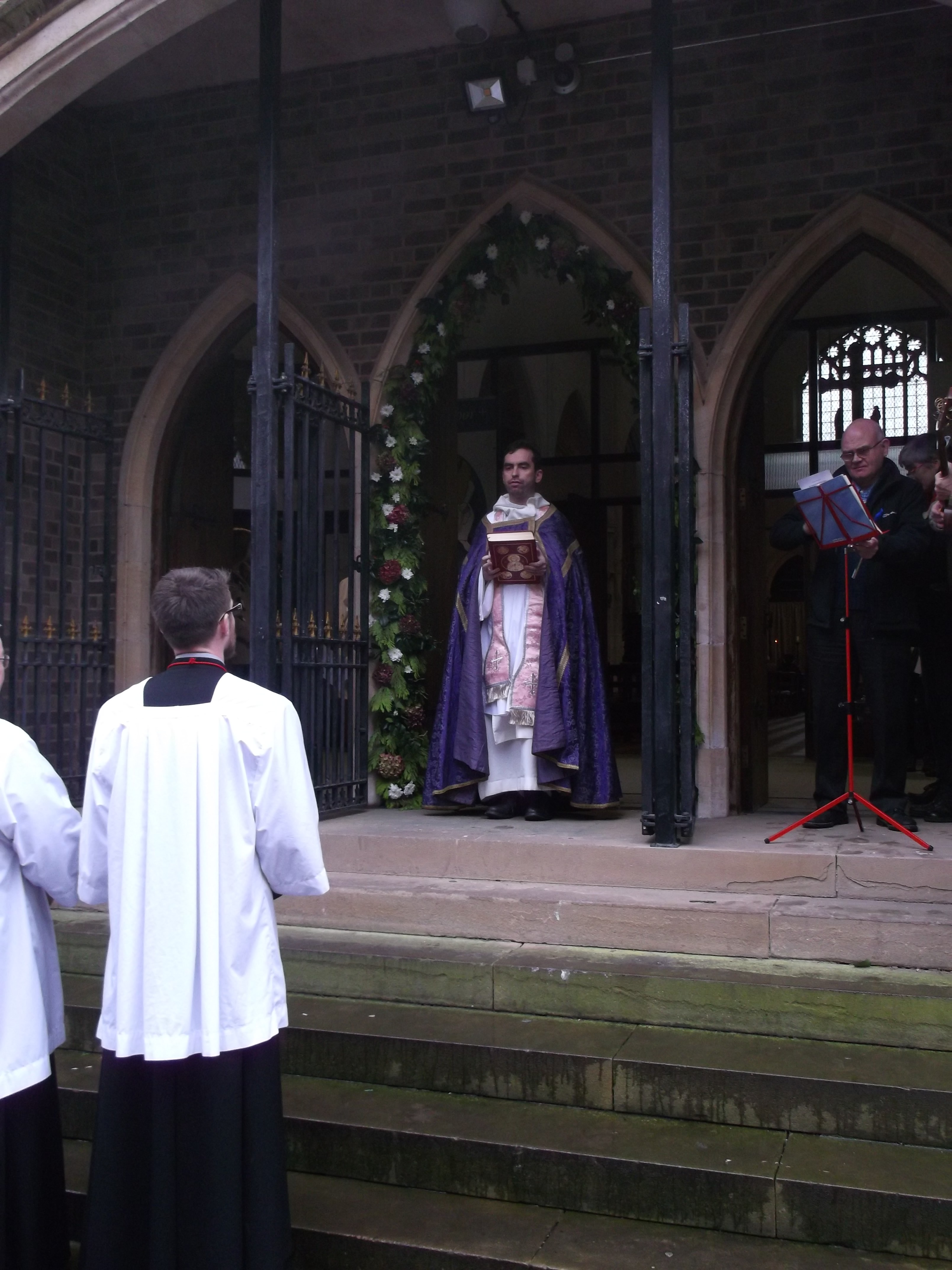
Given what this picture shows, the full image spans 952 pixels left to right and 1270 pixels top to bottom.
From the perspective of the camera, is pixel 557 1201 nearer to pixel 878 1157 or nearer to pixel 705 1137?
pixel 705 1137

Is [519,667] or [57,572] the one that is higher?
[57,572]

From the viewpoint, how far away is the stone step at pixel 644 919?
4.26 meters

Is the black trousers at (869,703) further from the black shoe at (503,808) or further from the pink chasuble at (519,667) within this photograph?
the black shoe at (503,808)

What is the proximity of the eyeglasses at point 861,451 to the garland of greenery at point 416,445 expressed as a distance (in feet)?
5.76

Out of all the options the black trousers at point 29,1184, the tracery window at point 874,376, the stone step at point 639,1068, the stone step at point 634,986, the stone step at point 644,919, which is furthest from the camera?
the tracery window at point 874,376

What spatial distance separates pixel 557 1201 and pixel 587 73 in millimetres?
6145

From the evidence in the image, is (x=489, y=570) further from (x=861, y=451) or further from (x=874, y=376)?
(x=874, y=376)

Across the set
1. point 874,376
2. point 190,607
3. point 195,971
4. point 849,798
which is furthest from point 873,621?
point 874,376

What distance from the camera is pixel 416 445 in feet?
Answer: 23.7

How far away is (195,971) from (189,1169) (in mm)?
446

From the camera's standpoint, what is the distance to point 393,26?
7.29m

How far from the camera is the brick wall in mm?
6746

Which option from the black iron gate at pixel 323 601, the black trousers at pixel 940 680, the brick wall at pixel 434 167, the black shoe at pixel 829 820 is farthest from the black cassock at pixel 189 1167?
the brick wall at pixel 434 167

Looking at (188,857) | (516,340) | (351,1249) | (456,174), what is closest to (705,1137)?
(351,1249)
